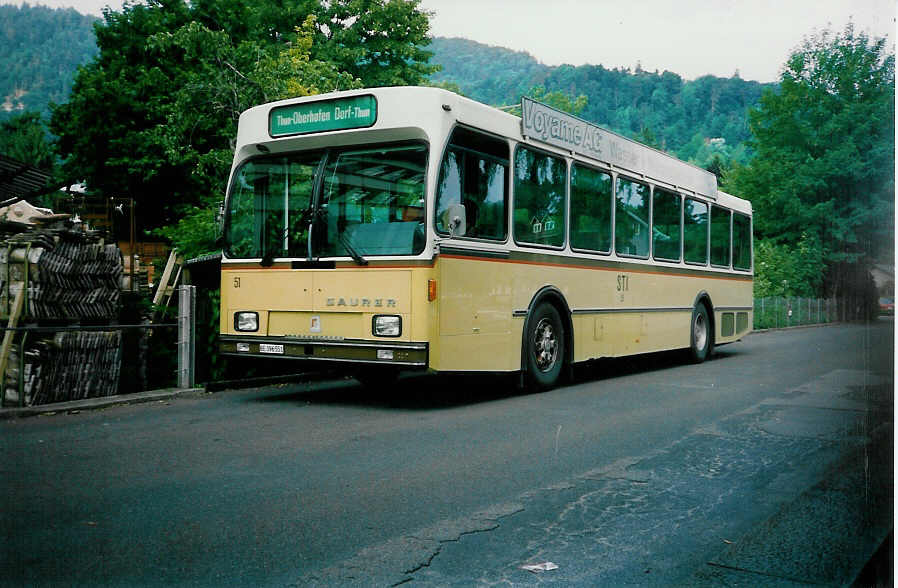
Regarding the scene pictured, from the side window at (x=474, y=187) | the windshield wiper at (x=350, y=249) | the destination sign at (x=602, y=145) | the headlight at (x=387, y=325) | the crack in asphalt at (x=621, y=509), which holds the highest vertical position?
the destination sign at (x=602, y=145)

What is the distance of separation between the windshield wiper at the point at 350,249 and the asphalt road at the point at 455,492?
4.74ft

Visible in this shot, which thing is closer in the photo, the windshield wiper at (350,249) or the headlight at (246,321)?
the windshield wiper at (350,249)

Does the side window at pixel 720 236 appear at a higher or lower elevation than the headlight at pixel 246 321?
higher

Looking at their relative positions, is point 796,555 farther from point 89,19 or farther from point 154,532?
point 89,19

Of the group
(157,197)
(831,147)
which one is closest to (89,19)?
(831,147)

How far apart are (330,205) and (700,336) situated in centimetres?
864

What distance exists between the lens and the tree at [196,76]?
450 cm

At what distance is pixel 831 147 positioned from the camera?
436 centimetres

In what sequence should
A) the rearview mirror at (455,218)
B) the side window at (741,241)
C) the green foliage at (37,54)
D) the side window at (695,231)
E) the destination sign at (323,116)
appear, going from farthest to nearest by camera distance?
the side window at (741,241) → the side window at (695,231) → the destination sign at (323,116) → the rearview mirror at (455,218) → the green foliage at (37,54)

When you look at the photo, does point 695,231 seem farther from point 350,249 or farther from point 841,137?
point 841,137

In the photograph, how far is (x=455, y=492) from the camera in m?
5.04

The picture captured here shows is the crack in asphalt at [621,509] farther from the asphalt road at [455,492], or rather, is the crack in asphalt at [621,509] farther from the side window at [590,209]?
the side window at [590,209]

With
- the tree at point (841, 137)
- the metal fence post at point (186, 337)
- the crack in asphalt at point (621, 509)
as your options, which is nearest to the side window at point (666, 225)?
the crack in asphalt at point (621, 509)

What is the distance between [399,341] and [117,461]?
9.95 feet
